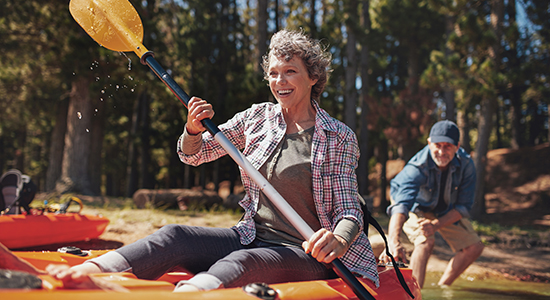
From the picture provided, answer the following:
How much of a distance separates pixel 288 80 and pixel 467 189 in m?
2.40

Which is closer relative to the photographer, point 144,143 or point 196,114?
point 196,114

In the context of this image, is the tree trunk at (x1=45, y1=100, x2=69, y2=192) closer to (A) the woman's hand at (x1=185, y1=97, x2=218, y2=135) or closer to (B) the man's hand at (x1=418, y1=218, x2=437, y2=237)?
(B) the man's hand at (x1=418, y1=218, x2=437, y2=237)

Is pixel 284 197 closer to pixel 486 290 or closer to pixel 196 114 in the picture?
pixel 196 114

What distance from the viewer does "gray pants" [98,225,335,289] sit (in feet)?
5.53

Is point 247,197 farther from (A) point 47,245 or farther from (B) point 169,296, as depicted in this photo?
(A) point 47,245

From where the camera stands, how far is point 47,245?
520cm

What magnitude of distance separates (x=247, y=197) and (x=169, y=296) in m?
0.92

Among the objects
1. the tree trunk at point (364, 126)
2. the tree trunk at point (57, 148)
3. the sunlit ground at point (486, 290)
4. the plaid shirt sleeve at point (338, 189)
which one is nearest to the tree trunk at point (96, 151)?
the tree trunk at point (57, 148)

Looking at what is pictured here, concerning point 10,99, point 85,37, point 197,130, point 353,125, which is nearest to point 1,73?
point 10,99

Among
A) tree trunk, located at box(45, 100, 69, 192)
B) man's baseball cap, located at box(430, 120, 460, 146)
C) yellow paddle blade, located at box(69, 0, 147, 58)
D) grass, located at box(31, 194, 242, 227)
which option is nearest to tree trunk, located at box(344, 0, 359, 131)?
grass, located at box(31, 194, 242, 227)

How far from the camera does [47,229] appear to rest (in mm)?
5000

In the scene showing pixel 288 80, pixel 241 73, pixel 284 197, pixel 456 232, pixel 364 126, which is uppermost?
pixel 241 73

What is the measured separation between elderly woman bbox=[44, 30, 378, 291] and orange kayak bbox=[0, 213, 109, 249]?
362cm

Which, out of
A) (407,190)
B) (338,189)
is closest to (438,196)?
(407,190)
